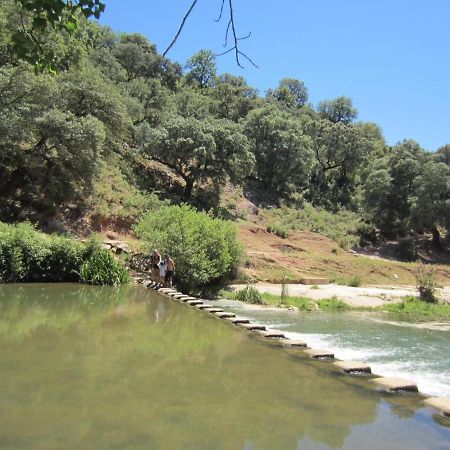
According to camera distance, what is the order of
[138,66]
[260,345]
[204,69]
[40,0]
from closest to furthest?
[40,0]
[260,345]
[138,66]
[204,69]

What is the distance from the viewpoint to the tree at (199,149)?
1650 inches

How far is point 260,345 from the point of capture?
32.5 feet

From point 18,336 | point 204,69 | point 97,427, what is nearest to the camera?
point 97,427

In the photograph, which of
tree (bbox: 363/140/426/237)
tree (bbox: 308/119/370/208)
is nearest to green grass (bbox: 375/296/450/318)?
tree (bbox: 363/140/426/237)

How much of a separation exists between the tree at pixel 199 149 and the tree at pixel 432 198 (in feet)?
60.3

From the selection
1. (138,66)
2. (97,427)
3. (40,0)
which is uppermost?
(138,66)

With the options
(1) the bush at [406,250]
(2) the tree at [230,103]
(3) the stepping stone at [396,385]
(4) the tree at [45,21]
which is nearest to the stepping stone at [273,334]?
(3) the stepping stone at [396,385]

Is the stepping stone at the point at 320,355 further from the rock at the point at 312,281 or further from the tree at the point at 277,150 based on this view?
the tree at the point at 277,150

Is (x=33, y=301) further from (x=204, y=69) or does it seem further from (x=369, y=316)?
(x=204, y=69)

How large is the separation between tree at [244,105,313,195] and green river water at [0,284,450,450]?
48.4 meters

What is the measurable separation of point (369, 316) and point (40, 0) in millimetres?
19327

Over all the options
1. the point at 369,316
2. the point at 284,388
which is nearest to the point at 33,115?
the point at 369,316

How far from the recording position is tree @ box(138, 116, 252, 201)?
41.9 m

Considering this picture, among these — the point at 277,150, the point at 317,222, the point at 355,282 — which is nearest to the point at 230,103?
the point at 277,150
